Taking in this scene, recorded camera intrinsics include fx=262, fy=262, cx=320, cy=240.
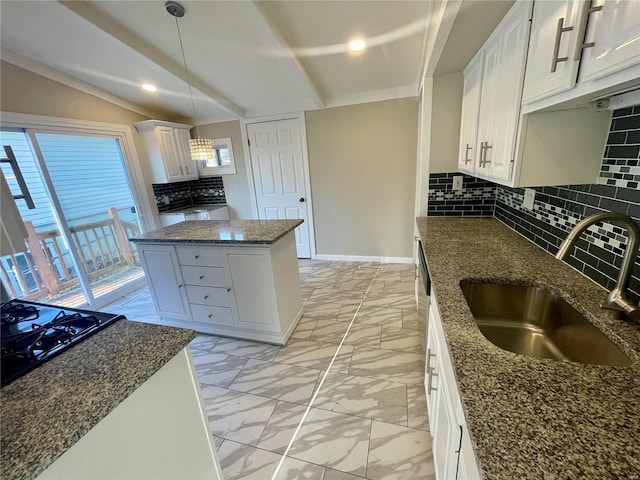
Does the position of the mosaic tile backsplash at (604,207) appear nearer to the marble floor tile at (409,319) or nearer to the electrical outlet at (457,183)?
the electrical outlet at (457,183)

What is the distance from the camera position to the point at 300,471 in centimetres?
135

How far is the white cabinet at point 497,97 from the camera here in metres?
1.26

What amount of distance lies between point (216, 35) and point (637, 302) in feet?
10.6

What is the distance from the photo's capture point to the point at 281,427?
1581mm

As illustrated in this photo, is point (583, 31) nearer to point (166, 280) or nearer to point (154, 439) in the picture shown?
point (154, 439)

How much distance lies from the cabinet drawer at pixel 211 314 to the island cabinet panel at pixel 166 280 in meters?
0.09

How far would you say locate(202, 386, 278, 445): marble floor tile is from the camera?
61.7 inches

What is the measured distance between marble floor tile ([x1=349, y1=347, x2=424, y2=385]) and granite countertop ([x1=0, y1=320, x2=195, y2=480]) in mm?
1434

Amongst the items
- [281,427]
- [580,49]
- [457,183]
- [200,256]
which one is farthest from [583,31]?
[200,256]

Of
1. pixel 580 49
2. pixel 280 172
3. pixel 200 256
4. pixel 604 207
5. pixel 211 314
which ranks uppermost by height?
pixel 580 49

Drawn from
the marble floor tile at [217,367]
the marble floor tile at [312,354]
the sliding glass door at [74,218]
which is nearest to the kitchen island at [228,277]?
the marble floor tile at [312,354]

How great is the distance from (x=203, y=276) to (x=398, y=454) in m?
1.87

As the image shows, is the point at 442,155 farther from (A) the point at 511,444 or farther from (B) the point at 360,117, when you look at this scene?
(A) the point at 511,444

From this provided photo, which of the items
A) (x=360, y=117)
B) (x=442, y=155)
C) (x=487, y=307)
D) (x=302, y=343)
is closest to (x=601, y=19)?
(x=487, y=307)
